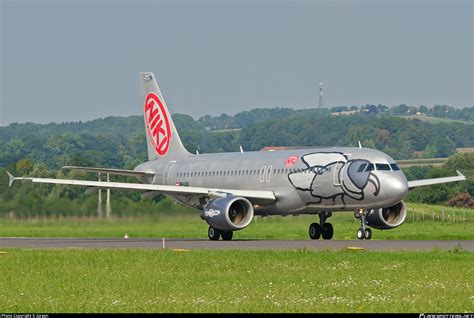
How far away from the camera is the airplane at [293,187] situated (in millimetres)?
49844

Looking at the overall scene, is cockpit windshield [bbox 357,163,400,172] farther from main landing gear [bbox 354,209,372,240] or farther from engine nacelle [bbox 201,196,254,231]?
engine nacelle [bbox 201,196,254,231]

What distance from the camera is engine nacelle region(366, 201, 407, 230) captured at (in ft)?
173

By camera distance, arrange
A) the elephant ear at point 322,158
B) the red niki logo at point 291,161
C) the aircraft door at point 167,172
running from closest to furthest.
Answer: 1. the elephant ear at point 322,158
2. the red niki logo at point 291,161
3. the aircraft door at point 167,172

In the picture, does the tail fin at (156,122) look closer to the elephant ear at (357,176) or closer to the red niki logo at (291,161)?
the red niki logo at (291,161)

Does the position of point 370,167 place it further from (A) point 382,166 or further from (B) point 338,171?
(B) point 338,171

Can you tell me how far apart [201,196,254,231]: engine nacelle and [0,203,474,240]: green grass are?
4.52m

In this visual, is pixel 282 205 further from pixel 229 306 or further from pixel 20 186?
pixel 229 306

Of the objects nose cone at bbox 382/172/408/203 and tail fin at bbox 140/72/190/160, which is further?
tail fin at bbox 140/72/190/160

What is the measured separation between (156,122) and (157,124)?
0.44 ft

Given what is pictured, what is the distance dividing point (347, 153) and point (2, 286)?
2504 centimetres

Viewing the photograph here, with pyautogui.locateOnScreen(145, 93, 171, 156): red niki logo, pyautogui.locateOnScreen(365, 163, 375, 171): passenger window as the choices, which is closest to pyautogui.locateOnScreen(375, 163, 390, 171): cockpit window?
pyautogui.locateOnScreen(365, 163, 375, 171): passenger window

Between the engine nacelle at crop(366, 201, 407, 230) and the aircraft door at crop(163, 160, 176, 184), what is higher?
the aircraft door at crop(163, 160, 176, 184)

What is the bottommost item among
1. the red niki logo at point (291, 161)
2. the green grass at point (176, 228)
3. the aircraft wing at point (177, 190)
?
the green grass at point (176, 228)

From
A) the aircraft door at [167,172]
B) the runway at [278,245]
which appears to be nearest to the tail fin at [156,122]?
the aircraft door at [167,172]
